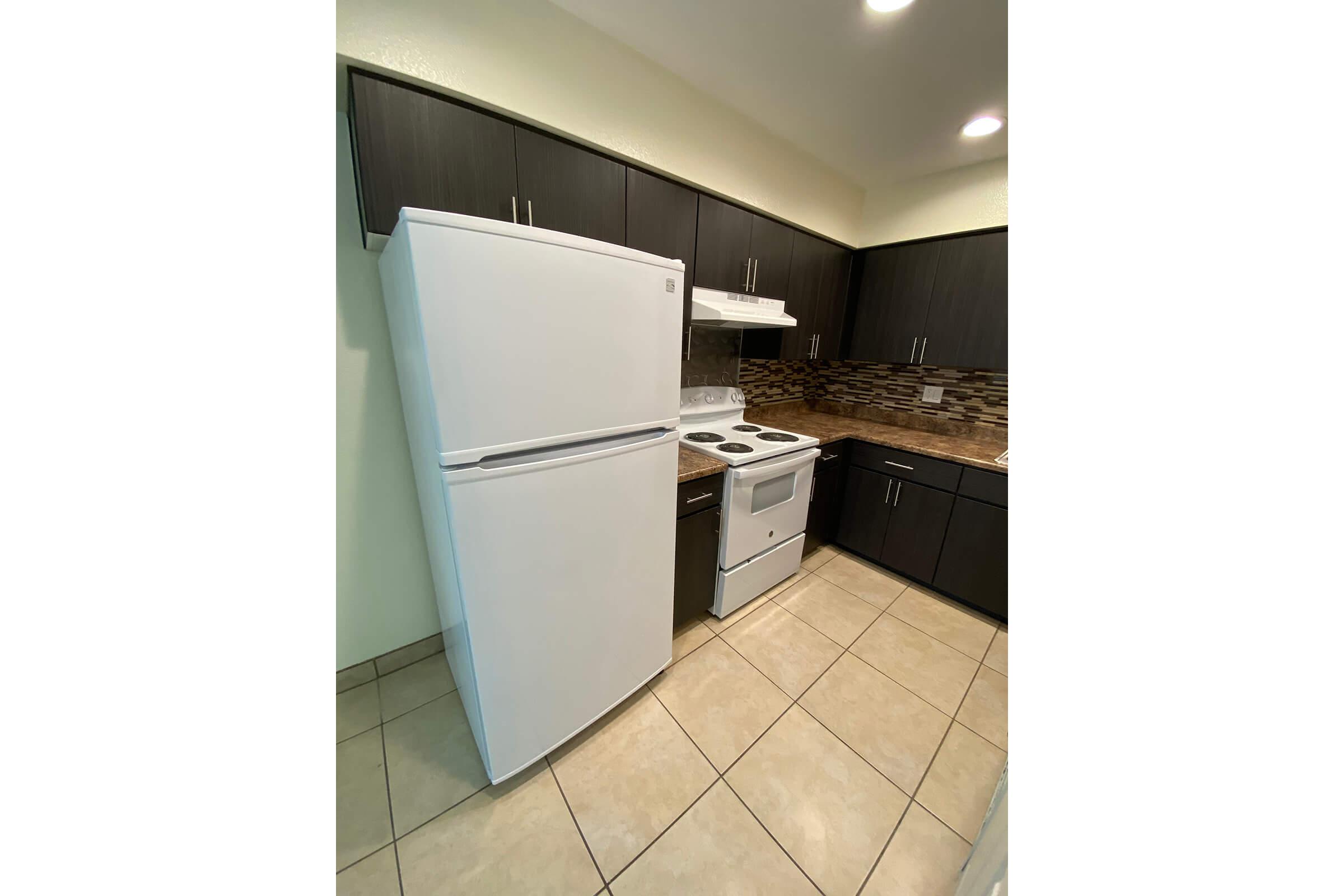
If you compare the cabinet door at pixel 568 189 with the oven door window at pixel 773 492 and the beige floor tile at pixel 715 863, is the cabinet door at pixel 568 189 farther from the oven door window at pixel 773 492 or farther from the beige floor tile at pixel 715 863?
the beige floor tile at pixel 715 863

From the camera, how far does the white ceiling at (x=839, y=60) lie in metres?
1.26

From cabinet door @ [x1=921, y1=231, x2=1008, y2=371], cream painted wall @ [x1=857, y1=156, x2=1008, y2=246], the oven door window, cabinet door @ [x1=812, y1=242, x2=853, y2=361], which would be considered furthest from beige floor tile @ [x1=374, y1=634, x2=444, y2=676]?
cream painted wall @ [x1=857, y1=156, x2=1008, y2=246]

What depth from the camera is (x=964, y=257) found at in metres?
2.15

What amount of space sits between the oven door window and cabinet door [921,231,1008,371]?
3.82 ft

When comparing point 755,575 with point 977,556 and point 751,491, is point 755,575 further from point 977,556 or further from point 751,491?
point 977,556

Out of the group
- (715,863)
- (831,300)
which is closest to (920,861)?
(715,863)

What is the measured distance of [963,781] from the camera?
4.26ft

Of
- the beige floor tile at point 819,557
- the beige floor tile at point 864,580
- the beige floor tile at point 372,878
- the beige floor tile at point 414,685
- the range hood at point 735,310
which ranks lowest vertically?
the beige floor tile at point 372,878

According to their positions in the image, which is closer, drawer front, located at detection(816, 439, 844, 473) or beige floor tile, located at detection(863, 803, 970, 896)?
beige floor tile, located at detection(863, 803, 970, 896)

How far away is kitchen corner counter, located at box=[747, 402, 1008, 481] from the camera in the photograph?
80.5 inches

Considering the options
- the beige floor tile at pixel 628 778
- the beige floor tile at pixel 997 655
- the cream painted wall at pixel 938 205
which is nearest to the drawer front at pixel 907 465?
the beige floor tile at pixel 997 655

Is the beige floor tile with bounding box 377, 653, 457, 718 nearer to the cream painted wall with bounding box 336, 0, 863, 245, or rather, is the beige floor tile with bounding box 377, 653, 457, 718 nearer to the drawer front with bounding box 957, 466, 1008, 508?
the cream painted wall with bounding box 336, 0, 863, 245

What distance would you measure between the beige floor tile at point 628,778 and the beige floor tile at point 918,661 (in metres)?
0.94
